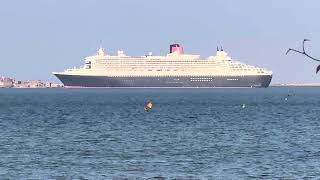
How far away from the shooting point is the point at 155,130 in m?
60.9

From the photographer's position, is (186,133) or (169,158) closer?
(169,158)

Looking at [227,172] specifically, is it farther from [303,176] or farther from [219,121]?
[219,121]

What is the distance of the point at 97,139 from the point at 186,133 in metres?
7.78

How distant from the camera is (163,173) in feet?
112

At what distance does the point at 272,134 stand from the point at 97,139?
11.7 m

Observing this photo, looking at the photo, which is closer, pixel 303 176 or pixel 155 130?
pixel 303 176

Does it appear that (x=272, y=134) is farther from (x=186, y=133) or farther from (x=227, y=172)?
(x=227, y=172)

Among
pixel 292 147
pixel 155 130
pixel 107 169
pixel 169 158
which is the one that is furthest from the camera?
pixel 155 130

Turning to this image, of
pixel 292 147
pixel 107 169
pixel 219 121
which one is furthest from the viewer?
pixel 219 121

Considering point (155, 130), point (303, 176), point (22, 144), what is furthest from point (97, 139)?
point (303, 176)

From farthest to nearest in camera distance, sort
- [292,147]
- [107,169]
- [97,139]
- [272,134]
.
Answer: [272,134] → [97,139] → [292,147] → [107,169]

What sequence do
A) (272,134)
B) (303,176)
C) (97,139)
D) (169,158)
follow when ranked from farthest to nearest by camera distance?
(272,134), (97,139), (169,158), (303,176)

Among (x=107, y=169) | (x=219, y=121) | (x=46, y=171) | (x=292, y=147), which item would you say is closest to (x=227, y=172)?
(x=107, y=169)

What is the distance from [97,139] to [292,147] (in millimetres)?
12245
